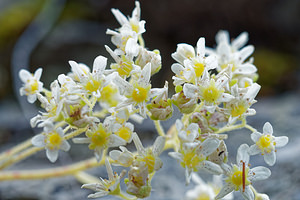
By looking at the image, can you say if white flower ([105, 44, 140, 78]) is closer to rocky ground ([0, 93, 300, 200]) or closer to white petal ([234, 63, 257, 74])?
white petal ([234, 63, 257, 74])

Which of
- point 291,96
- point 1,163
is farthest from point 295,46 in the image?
point 1,163

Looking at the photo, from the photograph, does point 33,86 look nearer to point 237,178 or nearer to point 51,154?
point 51,154

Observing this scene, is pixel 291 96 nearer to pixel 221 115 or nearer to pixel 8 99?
pixel 221 115

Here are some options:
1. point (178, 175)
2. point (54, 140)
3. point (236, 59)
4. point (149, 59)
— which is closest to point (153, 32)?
point (178, 175)

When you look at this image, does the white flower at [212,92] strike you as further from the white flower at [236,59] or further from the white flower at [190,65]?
the white flower at [236,59]

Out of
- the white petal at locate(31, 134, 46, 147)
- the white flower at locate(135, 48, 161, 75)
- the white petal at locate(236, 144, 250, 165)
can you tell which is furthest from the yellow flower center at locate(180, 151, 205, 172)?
the white petal at locate(31, 134, 46, 147)
